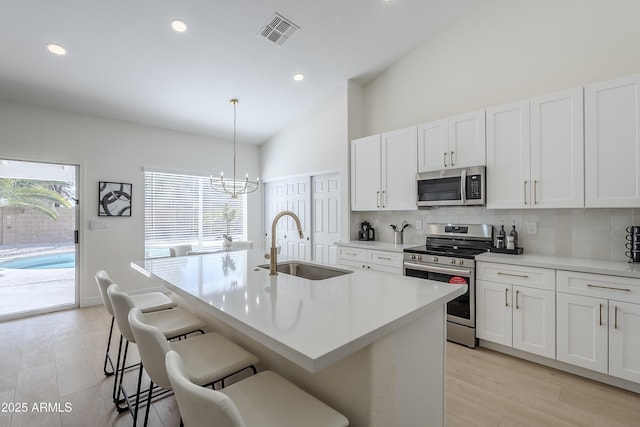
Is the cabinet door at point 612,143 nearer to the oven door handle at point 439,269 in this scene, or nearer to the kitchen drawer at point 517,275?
the kitchen drawer at point 517,275

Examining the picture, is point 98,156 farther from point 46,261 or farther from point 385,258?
point 385,258

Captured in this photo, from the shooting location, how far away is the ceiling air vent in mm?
3054

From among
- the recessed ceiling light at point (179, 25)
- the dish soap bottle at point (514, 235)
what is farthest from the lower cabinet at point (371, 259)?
the recessed ceiling light at point (179, 25)

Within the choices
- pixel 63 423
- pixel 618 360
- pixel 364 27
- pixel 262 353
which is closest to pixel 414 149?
pixel 364 27

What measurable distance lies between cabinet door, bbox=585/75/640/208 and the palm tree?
6.12 m

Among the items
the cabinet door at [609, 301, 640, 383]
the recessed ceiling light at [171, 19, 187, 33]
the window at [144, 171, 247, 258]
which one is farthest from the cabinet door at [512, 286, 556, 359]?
the window at [144, 171, 247, 258]

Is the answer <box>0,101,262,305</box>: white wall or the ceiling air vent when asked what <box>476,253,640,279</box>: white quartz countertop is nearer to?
the ceiling air vent

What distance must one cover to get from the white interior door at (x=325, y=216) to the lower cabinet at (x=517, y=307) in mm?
2361

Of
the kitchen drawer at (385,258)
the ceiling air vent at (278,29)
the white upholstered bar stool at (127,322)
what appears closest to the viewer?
the white upholstered bar stool at (127,322)

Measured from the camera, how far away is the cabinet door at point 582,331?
2268 mm

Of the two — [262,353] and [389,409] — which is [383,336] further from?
[262,353]

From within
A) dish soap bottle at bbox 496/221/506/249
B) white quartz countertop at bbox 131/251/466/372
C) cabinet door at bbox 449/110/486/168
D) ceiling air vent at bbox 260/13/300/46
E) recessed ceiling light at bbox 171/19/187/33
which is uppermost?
ceiling air vent at bbox 260/13/300/46

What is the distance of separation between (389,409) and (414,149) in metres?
3.06

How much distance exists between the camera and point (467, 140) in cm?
320
